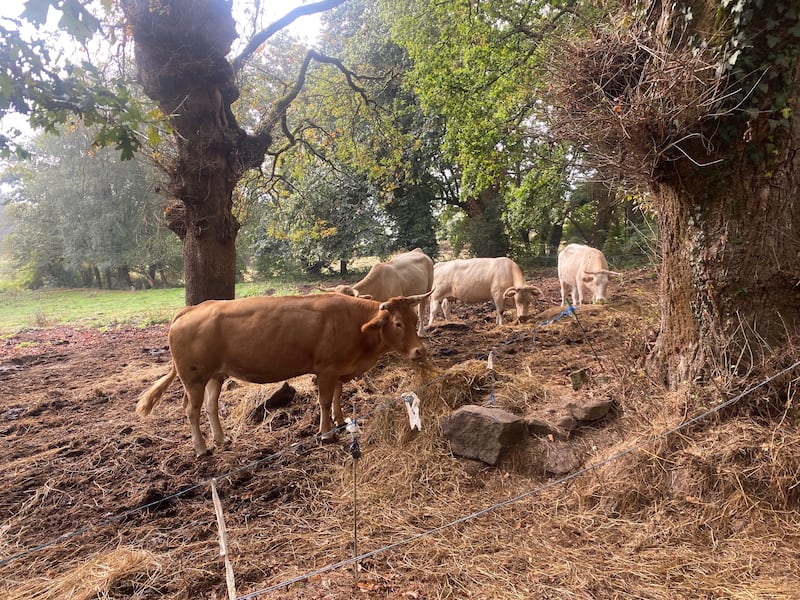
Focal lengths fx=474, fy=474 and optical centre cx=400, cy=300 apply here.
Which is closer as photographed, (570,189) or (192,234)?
(192,234)

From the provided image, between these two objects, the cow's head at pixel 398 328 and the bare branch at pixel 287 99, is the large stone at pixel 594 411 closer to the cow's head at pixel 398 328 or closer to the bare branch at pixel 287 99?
the cow's head at pixel 398 328

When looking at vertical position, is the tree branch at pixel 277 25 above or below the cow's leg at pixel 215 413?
above

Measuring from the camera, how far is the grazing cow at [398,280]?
859 cm

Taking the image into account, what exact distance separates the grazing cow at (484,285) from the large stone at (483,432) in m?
5.73

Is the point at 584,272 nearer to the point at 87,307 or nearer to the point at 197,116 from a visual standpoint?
the point at 197,116

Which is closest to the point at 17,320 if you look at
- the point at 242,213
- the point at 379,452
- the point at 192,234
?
the point at 242,213

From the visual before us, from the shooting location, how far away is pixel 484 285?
34.8 ft

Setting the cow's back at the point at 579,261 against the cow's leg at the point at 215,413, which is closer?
the cow's leg at the point at 215,413

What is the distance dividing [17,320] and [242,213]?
1426 cm

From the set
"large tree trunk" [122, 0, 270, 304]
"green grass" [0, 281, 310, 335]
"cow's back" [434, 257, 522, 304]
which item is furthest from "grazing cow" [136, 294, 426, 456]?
"green grass" [0, 281, 310, 335]

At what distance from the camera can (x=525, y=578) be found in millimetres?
2844

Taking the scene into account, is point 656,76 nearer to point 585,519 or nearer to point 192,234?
point 585,519

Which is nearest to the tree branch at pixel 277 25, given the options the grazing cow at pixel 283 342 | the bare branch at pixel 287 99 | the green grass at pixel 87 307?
the bare branch at pixel 287 99

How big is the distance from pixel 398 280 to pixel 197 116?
4.36m
